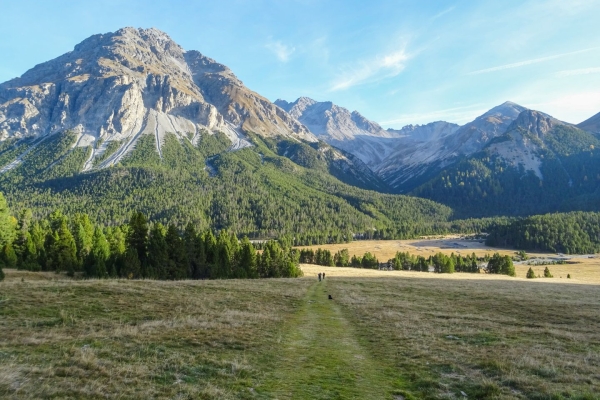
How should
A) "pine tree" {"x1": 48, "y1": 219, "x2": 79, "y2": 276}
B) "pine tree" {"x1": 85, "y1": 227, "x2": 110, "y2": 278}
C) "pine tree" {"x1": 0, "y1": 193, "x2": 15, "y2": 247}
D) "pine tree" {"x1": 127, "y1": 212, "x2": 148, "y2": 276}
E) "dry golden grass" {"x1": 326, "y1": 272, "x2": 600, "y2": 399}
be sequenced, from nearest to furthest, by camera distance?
1. "dry golden grass" {"x1": 326, "y1": 272, "x2": 600, "y2": 399}
2. "pine tree" {"x1": 85, "y1": 227, "x2": 110, "y2": 278}
3. "pine tree" {"x1": 0, "y1": 193, "x2": 15, "y2": 247}
4. "pine tree" {"x1": 48, "y1": 219, "x2": 79, "y2": 276}
5. "pine tree" {"x1": 127, "y1": 212, "x2": 148, "y2": 276}

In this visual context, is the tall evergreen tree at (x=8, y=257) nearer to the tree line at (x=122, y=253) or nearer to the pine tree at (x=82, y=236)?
the tree line at (x=122, y=253)

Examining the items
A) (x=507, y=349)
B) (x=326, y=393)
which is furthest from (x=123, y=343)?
(x=507, y=349)

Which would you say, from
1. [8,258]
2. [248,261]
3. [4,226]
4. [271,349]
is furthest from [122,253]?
[271,349]

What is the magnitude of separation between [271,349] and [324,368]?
3571 millimetres

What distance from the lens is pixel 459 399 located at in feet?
38.6

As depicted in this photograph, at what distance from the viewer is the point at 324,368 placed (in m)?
14.8

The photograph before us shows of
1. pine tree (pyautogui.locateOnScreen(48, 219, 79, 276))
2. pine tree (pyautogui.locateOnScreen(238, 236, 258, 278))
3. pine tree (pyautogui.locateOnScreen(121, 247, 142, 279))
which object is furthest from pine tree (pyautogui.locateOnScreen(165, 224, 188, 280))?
pine tree (pyautogui.locateOnScreen(48, 219, 79, 276))

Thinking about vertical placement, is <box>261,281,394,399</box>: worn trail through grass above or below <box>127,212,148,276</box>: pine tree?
below

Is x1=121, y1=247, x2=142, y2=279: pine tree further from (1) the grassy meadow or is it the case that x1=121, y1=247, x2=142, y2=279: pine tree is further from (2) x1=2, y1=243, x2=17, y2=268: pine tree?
(1) the grassy meadow

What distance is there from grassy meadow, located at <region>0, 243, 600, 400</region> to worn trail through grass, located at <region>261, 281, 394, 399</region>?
81mm

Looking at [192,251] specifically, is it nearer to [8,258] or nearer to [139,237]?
[139,237]

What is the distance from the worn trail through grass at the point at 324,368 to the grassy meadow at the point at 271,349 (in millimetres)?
81

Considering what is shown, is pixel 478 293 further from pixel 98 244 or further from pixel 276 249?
pixel 98 244

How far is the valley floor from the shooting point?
11.7 metres
